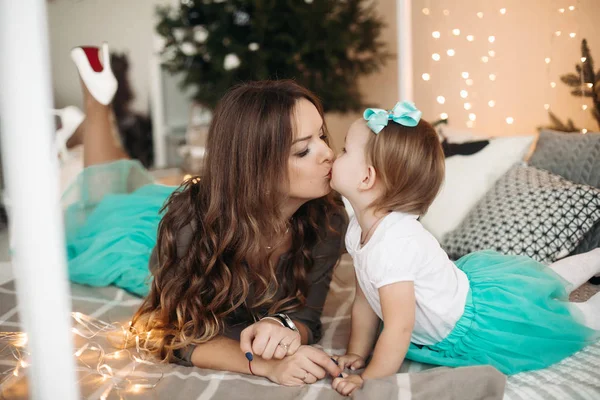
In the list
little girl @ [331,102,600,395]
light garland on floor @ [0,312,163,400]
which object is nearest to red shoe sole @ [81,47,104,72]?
light garland on floor @ [0,312,163,400]

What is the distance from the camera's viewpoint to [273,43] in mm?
3217

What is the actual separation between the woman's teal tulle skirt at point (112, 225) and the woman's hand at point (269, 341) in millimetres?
508

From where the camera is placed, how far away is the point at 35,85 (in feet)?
2.20

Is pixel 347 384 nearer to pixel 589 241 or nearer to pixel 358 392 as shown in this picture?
pixel 358 392

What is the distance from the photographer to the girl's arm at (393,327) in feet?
3.45

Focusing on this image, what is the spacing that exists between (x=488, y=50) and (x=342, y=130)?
2171mm

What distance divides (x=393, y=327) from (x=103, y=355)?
2.14 ft

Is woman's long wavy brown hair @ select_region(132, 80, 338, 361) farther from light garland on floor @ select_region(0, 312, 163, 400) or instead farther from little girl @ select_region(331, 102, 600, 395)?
little girl @ select_region(331, 102, 600, 395)

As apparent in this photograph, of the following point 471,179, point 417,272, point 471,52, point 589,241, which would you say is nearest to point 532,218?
point 589,241

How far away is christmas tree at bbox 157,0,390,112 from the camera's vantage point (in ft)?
10.3

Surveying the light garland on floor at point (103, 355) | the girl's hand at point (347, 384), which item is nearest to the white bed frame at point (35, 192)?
the light garland on floor at point (103, 355)

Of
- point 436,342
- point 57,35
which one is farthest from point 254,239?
point 57,35

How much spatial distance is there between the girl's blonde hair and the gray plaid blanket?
0.33m

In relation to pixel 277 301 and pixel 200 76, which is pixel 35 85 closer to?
pixel 277 301
